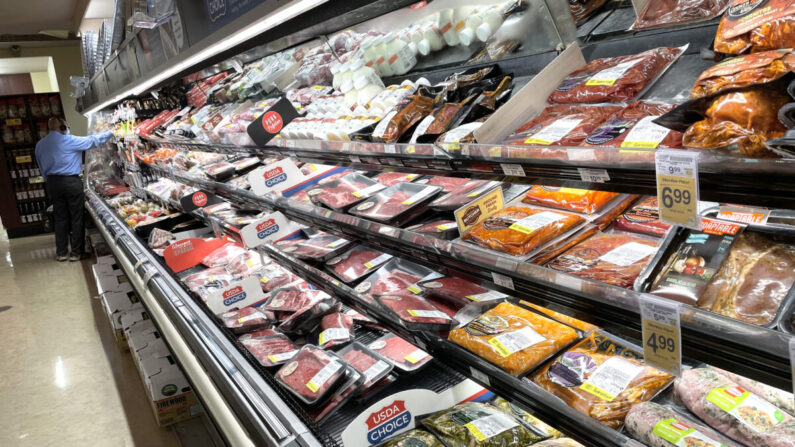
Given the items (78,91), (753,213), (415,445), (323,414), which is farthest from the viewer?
(78,91)

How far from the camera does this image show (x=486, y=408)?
1821 mm

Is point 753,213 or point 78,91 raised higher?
point 78,91

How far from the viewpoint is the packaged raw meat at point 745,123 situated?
0.83 meters

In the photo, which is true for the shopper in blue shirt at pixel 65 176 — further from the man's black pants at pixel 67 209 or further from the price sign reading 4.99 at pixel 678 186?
the price sign reading 4.99 at pixel 678 186

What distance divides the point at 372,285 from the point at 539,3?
1.17 metres

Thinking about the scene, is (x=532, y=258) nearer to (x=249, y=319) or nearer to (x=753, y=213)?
(x=753, y=213)

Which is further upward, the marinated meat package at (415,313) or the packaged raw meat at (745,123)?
the packaged raw meat at (745,123)

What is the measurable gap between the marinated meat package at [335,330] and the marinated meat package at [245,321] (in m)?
0.28

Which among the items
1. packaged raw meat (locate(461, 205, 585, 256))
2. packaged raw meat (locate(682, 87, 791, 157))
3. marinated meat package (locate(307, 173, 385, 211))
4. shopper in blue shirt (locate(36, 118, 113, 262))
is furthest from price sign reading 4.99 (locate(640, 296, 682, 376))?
shopper in blue shirt (locate(36, 118, 113, 262))

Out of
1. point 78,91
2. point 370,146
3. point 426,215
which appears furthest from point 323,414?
point 78,91

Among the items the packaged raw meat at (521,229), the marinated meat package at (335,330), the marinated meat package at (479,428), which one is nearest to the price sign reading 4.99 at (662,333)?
the packaged raw meat at (521,229)

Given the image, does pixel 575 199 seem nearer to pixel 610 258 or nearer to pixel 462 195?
pixel 610 258

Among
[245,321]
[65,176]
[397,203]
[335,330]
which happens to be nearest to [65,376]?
[245,321]

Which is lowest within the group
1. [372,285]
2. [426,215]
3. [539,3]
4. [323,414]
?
[323,414]
